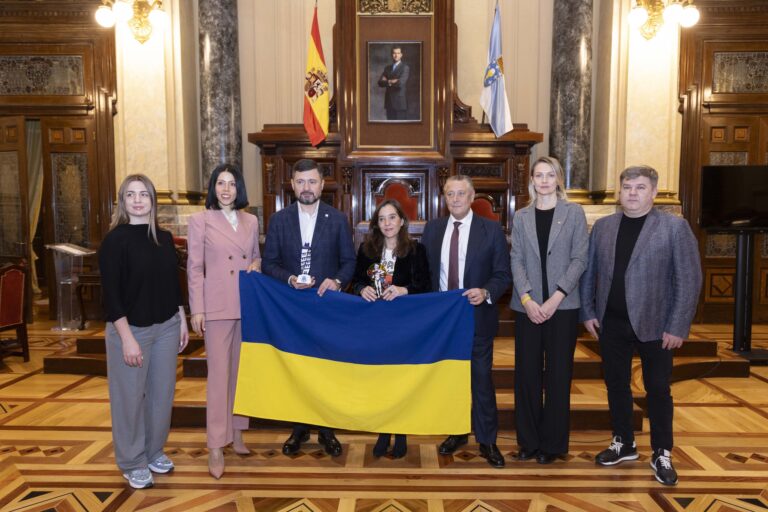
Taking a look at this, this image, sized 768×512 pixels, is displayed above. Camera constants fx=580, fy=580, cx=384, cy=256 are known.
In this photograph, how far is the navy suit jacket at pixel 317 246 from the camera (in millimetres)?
3270

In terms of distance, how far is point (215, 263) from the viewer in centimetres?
313

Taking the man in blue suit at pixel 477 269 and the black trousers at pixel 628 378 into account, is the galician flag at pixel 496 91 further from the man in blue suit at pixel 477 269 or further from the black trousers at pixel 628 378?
the black trousers at pixel 628 378

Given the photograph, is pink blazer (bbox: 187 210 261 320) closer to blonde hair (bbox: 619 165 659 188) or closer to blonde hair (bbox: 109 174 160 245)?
blonde hair (bbox: 109 174 160 245)

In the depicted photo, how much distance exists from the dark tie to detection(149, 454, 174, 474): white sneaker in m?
1.85

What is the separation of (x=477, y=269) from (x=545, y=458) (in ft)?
3.80

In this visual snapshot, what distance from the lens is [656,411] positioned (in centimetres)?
315

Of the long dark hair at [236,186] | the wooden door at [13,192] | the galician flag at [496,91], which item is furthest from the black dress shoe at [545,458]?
the wooden door at [13,192]

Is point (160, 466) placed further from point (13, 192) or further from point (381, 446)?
point (13, 192)

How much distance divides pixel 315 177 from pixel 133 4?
4899 mm

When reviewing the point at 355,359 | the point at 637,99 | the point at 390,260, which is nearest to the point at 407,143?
the point at 637,99

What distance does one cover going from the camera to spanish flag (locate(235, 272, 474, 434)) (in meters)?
3.13

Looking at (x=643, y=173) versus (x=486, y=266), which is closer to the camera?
(x=643, y=173)

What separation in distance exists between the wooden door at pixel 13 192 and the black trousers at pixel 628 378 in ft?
23.5

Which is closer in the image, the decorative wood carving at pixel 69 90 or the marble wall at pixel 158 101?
the marble wall at pixel 158 101
